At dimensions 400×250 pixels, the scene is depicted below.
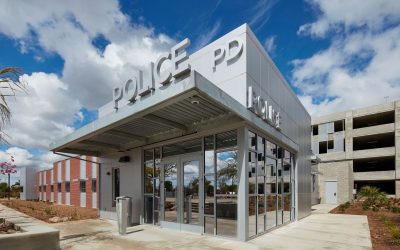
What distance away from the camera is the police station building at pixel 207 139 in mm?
9359

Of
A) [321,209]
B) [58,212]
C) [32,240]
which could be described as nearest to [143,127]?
[32,240]

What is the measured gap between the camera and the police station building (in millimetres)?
9359

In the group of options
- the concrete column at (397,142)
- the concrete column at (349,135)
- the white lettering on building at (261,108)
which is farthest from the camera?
the concrete column at (349,135)

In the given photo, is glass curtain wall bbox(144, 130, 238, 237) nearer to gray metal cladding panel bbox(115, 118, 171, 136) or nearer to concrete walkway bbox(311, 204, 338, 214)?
gray metal cladding panel bbox(115, 118, 171, 136)

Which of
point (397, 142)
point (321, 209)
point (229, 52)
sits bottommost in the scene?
point (321, 209)

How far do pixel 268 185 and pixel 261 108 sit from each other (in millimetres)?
3306

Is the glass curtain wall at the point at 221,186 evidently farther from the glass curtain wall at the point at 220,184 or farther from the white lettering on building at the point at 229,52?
the white lettering on building at the point at 229,52

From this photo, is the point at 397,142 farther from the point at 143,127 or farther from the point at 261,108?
the point at 143,127

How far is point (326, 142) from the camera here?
136 feet

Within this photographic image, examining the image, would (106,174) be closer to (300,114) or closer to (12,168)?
(300,114)

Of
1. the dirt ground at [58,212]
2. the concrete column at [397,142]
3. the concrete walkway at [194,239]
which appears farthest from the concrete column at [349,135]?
the dirt ground at [58,212]

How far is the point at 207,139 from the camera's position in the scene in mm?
10820

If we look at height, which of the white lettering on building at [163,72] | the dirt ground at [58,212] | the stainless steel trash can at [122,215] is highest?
the white lettering on building at [163,72]

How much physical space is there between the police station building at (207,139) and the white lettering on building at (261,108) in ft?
0.12
